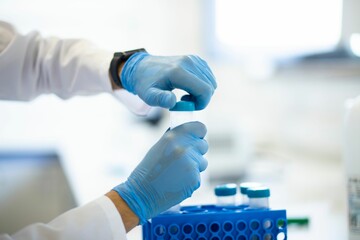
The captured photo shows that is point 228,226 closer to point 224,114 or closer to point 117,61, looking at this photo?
point 117,61

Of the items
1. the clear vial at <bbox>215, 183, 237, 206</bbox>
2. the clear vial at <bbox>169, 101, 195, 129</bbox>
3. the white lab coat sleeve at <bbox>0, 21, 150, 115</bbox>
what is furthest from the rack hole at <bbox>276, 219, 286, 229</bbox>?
the white lab coat sleeve at <bbox>0, 21, 150, 115</bbox>

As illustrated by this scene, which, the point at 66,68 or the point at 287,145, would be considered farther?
the point at 287,145

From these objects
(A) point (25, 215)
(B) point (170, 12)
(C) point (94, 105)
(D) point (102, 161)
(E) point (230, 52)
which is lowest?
(A) point (25, 215)

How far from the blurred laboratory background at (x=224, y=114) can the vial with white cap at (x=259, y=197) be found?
291 millimetres

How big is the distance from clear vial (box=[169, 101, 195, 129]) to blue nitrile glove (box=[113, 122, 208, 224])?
27 millimetres

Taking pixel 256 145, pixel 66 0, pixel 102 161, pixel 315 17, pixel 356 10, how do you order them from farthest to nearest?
pixel 66 0, pixel 256 145, pixel 102 161, pixel 315 17, pixel 356 10

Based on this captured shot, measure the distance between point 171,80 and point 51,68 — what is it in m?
0.45

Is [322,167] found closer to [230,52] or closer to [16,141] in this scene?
[230,52]

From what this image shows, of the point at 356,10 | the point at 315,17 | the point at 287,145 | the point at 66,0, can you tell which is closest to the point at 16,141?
→ the point at 66,0

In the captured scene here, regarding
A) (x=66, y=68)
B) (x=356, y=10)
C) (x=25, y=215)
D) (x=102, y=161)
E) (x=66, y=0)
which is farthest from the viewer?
(x=66, y=0)

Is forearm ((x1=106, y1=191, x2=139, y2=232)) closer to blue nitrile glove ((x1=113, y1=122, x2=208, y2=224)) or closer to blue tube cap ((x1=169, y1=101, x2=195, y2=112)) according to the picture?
blue nitrile glove ((x1=113, y1=122, x2=208, y2=224))

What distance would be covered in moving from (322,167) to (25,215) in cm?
120

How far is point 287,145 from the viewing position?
230 centimetres

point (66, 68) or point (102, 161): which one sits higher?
point (66, 68)
